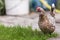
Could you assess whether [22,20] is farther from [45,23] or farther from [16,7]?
[45,23]

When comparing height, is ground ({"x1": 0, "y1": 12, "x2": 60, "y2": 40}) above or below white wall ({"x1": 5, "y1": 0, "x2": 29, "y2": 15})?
below

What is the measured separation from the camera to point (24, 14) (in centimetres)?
779

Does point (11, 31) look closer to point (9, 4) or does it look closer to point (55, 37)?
point (55, 37)

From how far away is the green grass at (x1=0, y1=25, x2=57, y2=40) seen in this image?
5.07m

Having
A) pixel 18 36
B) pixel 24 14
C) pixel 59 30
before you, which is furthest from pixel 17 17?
pixel 18 36

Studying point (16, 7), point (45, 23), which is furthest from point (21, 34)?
point (16, 7)

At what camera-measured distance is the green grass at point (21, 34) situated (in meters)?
5.07

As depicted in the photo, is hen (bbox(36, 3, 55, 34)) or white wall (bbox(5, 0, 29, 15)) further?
white wall (bbox(5, 0, 29, 15))

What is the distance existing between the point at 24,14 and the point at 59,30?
2.07m

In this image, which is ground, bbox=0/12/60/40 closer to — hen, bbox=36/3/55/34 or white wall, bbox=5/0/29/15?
white wall, bbox=5/0/29/15

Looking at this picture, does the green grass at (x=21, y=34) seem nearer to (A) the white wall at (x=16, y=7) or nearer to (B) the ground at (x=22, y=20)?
(B) the ground at (x=22, y=20)

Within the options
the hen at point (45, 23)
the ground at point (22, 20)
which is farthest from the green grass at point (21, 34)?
the ground at point (22, 20)

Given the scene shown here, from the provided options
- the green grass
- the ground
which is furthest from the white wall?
the green grass

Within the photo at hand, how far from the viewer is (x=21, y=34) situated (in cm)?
527
